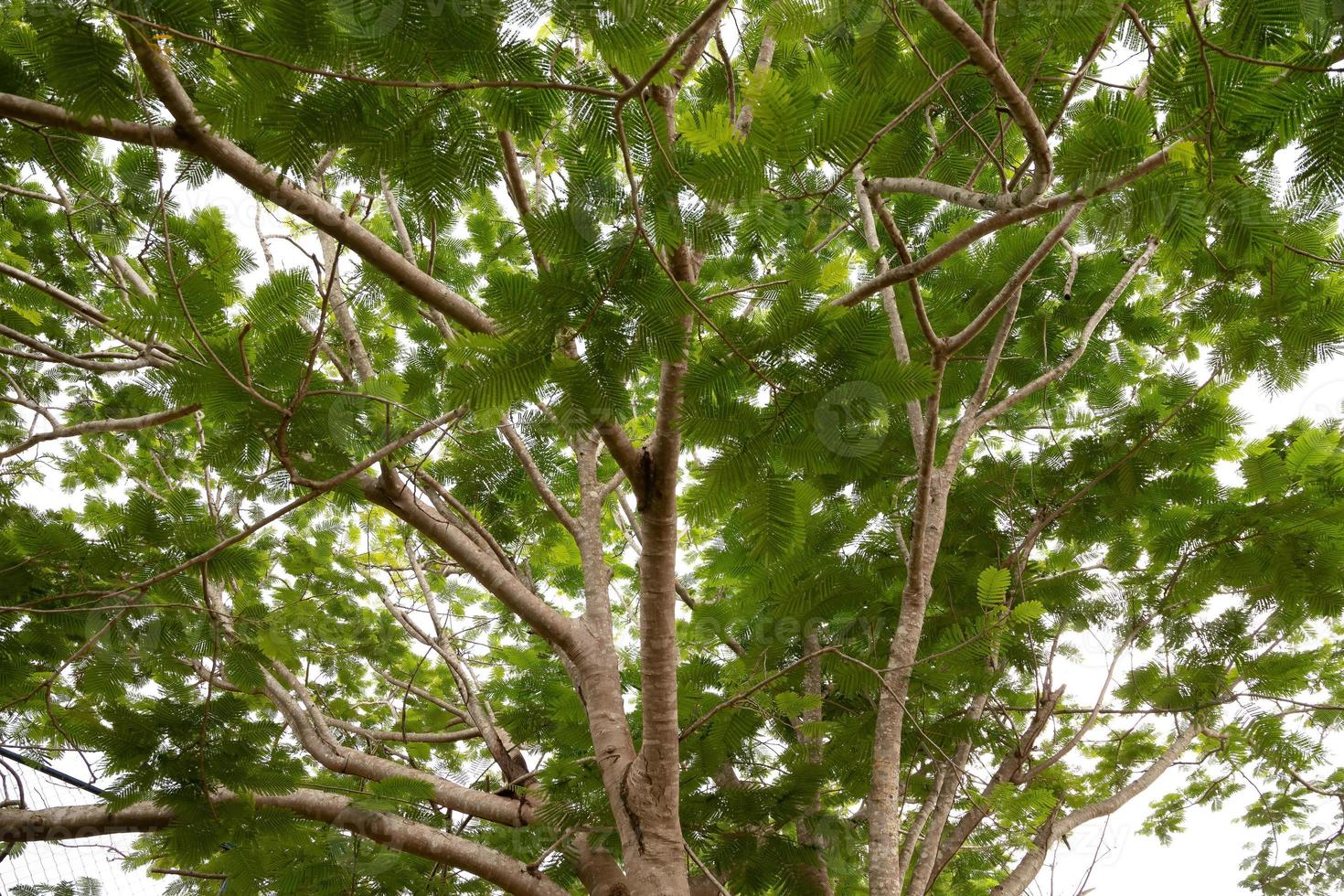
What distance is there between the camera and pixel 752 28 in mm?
3273

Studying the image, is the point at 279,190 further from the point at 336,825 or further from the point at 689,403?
the point at 336,825

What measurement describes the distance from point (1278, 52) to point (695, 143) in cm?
130

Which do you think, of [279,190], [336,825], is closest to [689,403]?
[279,190]

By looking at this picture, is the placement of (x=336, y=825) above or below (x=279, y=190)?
below

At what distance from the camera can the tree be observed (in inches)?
71.5

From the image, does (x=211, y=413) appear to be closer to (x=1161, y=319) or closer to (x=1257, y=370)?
(x=1257, y=370)

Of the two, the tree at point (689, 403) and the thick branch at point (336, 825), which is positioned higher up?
the tree at point (689, 403)

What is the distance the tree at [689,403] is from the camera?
182 centimetres

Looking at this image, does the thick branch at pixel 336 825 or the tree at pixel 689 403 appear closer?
the tree at pixel 689 403

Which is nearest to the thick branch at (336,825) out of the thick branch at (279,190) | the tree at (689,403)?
the tree at (689,403)

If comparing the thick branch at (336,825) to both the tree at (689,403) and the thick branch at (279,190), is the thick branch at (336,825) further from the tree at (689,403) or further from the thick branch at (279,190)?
the thick branch at (279,190)

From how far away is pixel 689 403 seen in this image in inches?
86.0

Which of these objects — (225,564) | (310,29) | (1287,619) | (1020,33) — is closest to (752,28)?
(1020,33)

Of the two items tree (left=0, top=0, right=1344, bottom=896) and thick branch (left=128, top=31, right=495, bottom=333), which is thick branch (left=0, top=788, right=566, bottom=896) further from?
thick branch (left=128, top=31, right=495, bottom=333)
